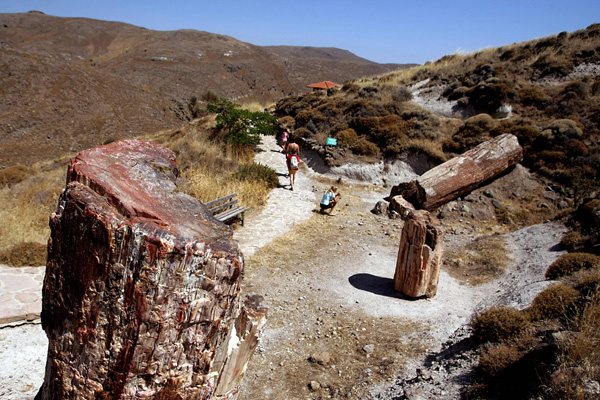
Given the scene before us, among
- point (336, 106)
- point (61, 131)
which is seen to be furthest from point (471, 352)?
point (61, 131)

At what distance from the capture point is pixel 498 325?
4.34m

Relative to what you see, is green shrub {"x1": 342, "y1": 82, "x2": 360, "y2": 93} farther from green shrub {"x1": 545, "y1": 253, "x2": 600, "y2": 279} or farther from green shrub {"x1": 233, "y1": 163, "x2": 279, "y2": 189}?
green shrub {"x1": 545, "y1": 253, "x2": 600, "y2": 279}

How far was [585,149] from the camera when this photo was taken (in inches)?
462

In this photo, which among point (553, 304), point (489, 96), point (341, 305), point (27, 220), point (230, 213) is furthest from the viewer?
point (489, 96)

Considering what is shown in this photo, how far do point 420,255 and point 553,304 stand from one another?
6.07 feet

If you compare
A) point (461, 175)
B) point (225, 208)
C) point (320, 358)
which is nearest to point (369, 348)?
point (320, 358)

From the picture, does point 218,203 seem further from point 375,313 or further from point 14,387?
point 14,387

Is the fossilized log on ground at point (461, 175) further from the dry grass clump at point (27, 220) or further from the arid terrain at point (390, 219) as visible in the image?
the dry grass clump at point (27, 220)

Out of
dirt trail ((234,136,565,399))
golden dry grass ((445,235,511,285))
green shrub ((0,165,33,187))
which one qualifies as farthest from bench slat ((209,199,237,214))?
green shrub ((0,165,33,187))

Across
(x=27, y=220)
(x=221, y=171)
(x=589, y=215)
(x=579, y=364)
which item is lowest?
(x=27, y=220)

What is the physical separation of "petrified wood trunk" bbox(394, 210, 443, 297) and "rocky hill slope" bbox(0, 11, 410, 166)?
950 inches

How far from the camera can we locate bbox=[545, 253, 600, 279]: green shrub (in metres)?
5.66

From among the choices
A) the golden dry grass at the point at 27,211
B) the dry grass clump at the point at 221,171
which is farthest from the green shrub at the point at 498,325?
the golden dry grass at the point at 27,211

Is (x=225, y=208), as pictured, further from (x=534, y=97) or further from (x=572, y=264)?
(x=534, y=97)
